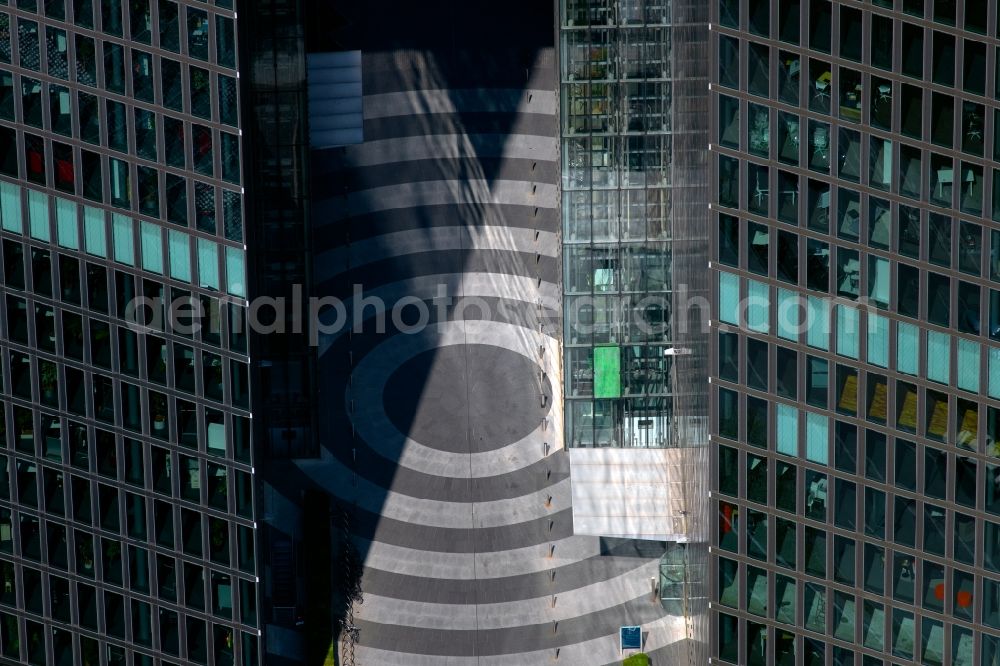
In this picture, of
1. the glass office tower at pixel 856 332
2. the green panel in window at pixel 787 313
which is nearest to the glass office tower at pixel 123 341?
the glass office tower at pixel 856 332

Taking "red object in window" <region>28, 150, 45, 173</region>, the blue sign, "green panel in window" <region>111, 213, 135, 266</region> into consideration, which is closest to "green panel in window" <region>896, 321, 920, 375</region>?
the blue sign

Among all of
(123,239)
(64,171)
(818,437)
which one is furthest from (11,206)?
(818,437)

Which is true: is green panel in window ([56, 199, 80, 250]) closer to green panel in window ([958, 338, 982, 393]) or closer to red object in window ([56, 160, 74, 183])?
red object in window ([56, 160, 74, 183])

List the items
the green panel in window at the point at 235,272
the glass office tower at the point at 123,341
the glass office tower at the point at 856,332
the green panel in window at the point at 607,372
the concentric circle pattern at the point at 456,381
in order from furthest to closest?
the concentric circle pattern at the point at 456,381, the green panel in window at the point at 607,372, the green panel in window at the point at 235,272, the glass office tower at the point at 123,341, the glass office tower at the point at 856,332

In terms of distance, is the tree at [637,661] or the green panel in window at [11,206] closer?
the green panel in window at [11,206]

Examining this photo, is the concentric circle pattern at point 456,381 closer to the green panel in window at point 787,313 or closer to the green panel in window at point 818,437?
the green panel in window at point 818,437
